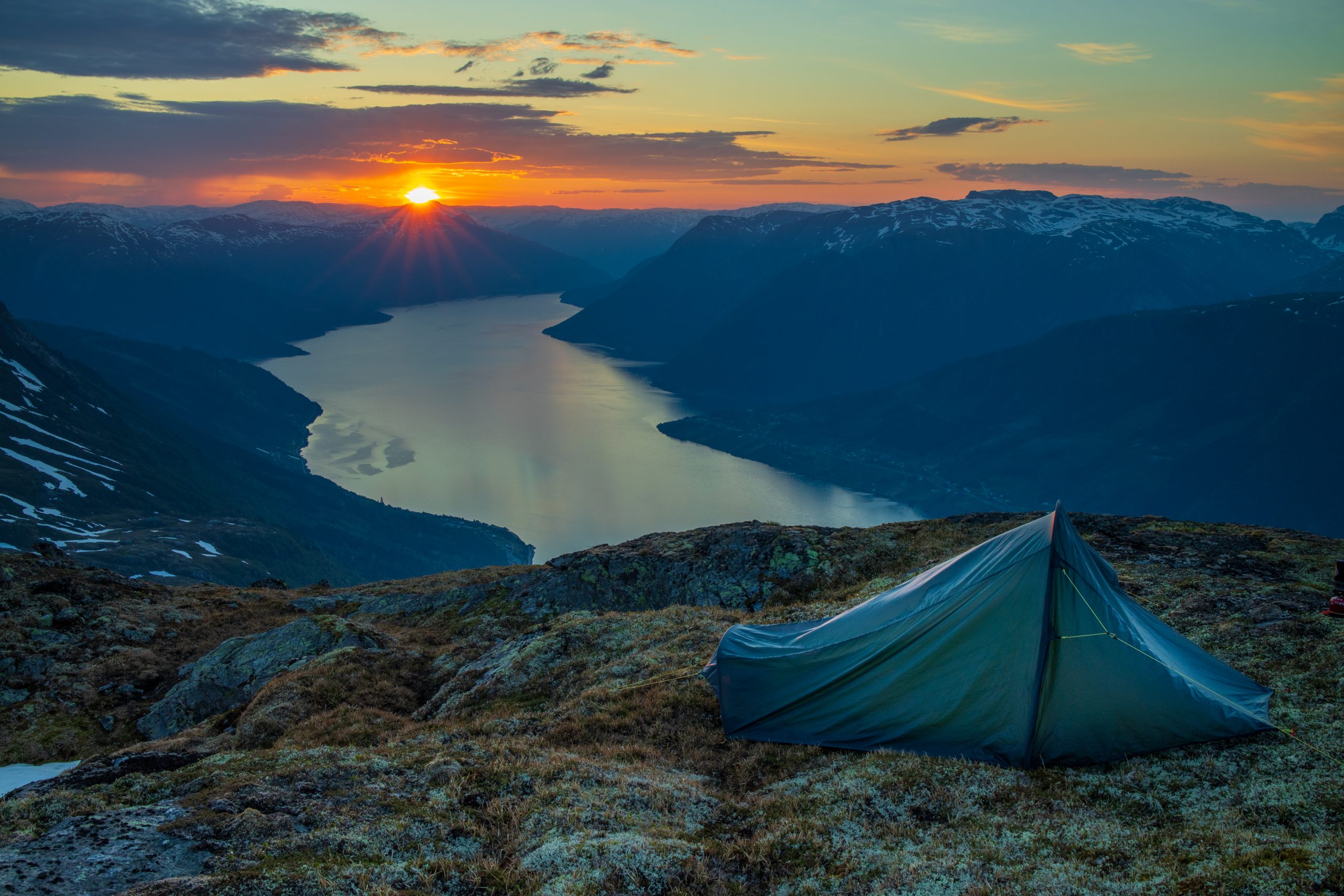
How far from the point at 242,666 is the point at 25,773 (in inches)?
257

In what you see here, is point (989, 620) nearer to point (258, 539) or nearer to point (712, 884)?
point (712, 884)

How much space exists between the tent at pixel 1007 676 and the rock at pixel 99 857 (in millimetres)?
11090

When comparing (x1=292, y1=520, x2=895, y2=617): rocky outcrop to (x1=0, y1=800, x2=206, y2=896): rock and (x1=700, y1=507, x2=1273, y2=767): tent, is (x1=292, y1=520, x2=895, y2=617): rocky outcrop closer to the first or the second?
(x1=700, y1=507, x2=1273, y2=767): tent

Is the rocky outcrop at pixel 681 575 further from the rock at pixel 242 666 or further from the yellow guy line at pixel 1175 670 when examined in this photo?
the yellow guy line at pixel 1175 670

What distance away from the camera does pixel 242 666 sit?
28.2 metres

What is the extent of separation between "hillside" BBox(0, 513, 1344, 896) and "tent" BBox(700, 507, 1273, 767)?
1.65ft

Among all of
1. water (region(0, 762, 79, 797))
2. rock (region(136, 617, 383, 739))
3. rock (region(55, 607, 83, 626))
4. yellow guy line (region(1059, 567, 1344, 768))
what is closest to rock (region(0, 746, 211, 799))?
water (region(0, 762, 79, 797))

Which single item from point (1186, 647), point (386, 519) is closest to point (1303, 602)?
point (1186, 647)

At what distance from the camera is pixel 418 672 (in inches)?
1043

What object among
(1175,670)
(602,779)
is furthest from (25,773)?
(1175,670)

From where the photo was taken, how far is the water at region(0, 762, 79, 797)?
74.1ft

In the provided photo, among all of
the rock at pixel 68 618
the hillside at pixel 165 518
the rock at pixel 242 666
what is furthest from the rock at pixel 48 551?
the hillside at pixel 165 518

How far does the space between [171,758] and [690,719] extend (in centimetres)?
1198

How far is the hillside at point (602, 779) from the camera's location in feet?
36.0
